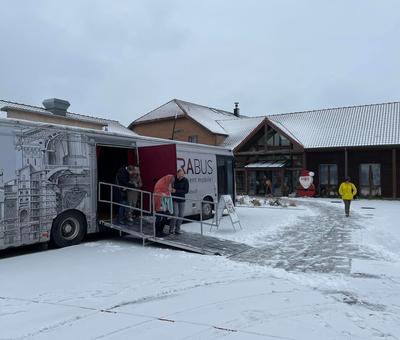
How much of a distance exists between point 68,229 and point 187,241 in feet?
8.64

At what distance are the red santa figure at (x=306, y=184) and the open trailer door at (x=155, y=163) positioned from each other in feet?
63.7

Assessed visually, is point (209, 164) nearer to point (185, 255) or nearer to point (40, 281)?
point (185, 255)

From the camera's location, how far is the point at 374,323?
5.00m

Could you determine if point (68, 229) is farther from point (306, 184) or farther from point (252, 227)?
point (306, 184)

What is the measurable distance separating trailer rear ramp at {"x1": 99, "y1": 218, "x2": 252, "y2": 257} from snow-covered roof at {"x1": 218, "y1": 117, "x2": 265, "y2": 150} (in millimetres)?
24562

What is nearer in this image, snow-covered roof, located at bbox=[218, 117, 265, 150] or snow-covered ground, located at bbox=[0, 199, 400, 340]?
snow-covered ground, located at bbox=[0, 199, 400, 340]

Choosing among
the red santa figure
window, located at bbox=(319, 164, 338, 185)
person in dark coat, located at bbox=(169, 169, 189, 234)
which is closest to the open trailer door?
person in dark coat, located at bbox=(169, 169, 189, 234)

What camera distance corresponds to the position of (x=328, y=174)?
30359mm

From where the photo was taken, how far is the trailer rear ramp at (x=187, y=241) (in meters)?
9.38

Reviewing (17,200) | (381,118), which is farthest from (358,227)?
(381,118)

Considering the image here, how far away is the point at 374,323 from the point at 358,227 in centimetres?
924

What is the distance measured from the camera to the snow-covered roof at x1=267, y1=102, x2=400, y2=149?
96.0ft

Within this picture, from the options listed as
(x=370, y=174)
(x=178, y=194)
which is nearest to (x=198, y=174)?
(x=178, y=194)

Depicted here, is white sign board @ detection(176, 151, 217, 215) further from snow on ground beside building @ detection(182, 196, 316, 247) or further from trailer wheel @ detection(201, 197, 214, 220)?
snow on ground beside building @ detection(182, 196, 316, 247)
